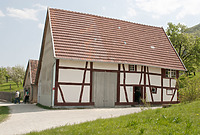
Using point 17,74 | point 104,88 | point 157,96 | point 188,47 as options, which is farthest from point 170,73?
point 17,74

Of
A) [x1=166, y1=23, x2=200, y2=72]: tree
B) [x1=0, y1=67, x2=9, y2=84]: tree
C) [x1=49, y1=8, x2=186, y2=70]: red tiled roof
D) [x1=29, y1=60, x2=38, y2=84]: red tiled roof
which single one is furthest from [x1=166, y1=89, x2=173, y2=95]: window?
[x1=0, y1=67, x2=9, y2=84]: tree

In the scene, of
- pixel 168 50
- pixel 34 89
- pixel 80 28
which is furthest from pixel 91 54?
pixel 34 89

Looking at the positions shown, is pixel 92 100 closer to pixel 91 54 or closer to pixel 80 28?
pixel 91 54

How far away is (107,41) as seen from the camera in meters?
18.8

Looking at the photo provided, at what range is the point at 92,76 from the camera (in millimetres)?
16938

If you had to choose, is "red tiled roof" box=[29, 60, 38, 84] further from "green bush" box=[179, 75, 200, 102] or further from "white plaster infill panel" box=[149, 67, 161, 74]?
"green bush" box=[179, 75, 200, 102]

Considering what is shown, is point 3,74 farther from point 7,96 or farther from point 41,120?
point 41,120

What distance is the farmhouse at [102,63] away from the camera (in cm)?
1617

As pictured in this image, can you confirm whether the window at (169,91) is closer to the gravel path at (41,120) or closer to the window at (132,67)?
the window at (132,67)

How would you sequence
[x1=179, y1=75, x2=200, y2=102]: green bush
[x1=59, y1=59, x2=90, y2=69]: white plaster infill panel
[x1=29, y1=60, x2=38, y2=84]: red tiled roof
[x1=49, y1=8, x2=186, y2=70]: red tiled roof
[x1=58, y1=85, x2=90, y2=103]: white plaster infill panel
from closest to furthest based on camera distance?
1. [x1=179, y1=75, x2=200, y2=102]: green bush
2. [x1=58, y1=85, x2=90, y2=103]: white plaster infill panel
3. [x1=59, y1=59, x2=90, y2=69]: white plaster infill panel
4. [x1=49, y1=8, x2=186, y2=70]: red tiled roof
5. [x1=29, y1=60, x2=38, y2=84]: red tiled roof

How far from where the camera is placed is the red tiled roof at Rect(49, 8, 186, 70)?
1690 centimetres

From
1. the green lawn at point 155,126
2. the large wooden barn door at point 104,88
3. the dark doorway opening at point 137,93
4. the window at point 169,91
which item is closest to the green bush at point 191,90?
the green lawn at point 155,126

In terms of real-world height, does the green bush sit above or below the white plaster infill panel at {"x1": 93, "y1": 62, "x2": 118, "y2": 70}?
below

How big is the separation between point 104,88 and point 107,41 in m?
4.15
